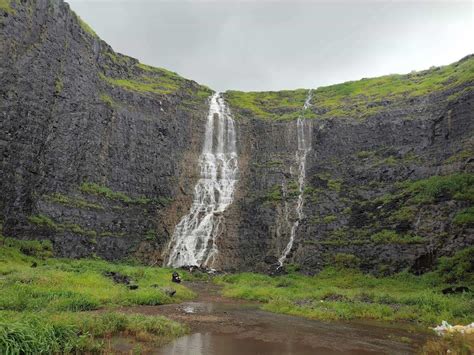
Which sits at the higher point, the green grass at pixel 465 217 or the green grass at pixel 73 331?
the green grass at pixel 465 217

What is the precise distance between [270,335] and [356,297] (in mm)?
10071

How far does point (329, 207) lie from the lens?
36688 millimetres

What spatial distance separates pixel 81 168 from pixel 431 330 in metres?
28.8

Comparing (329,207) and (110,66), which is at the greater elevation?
(110,66)

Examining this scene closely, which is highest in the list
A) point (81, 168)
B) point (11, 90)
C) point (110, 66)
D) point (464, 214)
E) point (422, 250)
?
point (110, 66)

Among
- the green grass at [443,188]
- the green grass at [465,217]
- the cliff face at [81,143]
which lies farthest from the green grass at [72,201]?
the green grass at [465,217]

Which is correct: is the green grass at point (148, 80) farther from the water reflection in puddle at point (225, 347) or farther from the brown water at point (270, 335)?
the water reflection in puddle at point (225, 347)

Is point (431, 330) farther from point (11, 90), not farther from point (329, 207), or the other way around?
point (11, 90)

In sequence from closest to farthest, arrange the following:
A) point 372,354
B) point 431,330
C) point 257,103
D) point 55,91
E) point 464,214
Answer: point 372,354, point 431,330, point 464,214, point 55,91, point 257,103

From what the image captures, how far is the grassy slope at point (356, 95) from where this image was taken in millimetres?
A: 43122

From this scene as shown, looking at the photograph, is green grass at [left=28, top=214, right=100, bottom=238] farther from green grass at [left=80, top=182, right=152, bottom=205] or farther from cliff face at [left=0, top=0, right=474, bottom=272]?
green grass at [left=80, top=182, right=152, bottom=205]

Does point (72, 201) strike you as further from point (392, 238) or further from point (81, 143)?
point (392, 238)

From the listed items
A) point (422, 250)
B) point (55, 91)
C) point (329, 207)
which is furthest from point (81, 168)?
point (422, 250)

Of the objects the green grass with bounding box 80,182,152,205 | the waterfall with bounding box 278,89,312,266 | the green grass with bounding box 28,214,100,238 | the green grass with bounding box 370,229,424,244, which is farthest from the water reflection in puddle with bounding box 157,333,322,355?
the green grass with bounding box 80,182,152,205
